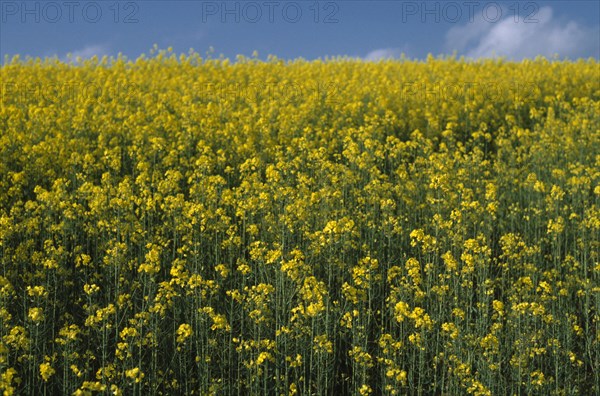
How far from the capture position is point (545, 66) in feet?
66.5

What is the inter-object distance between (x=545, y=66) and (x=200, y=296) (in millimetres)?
17902

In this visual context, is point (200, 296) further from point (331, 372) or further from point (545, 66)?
point (545, 66)

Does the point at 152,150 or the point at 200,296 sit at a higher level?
the point at 152,150

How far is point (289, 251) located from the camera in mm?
6438

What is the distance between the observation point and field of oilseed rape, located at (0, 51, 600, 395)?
16.1 ft

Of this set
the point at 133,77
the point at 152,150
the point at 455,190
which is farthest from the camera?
the point at 133,77

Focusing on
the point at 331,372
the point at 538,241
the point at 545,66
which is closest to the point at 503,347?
the point at 331,372

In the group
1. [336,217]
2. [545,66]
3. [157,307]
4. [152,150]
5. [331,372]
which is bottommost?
[331,372]

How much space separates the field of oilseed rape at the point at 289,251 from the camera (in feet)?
16.1

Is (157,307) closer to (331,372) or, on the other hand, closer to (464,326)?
(331,372)

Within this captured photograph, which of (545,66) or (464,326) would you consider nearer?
(464,326)

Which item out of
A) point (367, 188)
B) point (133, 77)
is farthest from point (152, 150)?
point (133, 77)

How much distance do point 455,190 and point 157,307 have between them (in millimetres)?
5064

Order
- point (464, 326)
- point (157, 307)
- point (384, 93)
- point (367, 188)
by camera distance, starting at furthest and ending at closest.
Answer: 1. point (384, 93)
2. point (367, 188)
3. point (464, 326)
4. point (157, 307)
